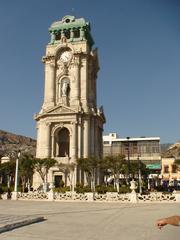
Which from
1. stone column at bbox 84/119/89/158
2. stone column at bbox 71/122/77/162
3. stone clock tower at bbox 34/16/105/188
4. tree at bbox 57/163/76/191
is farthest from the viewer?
A: stone clock tower at bbox 34/16/105/188

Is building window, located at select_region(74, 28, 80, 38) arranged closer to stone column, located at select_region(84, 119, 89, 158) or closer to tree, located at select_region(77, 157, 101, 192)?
stone column, located at select_region(84, 119, 89, 158)

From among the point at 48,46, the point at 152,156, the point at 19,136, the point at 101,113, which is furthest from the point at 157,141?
the point at 19,136

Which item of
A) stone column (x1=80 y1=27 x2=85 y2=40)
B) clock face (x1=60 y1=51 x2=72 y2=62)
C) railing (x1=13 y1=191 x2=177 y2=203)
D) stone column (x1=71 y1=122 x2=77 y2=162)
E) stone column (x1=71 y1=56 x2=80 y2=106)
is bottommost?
railing (x1=13 y1=191 x2=177 y2=203)

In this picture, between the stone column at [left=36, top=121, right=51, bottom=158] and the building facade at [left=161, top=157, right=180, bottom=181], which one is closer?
the stone column at [left=36, top=121, right=51, bottom=158]

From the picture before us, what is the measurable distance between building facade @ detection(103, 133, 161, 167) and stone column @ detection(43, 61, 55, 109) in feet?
184

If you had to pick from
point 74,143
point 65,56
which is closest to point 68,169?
point 74,143

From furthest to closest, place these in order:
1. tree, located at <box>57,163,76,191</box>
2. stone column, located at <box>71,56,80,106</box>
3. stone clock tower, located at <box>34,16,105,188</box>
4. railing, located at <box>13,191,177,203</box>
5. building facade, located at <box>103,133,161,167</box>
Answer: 1. building facade, located at <box>103,133,161,167</box>
2. stone column, located at <box>71,56,80,106</box>
3. stone clock tower, located at <box>34,16,105,188</box>
4. tree, located at <box>57,163,76,191</box>
5. railing, located at <box>13,191,177,203</box>

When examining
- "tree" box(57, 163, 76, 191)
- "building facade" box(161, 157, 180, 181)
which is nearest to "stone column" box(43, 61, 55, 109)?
"tree" box(57, 163, 76, 191)

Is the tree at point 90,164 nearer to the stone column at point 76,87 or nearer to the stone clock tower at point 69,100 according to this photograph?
the stone clock tower at point 69,100

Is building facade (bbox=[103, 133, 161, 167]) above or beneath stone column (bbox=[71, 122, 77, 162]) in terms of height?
above

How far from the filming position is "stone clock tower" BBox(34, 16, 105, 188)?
201 ft

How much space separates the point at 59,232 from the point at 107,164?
37766 millimetres

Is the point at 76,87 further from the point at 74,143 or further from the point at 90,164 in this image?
the point at 90,164

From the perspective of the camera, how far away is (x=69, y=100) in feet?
216
